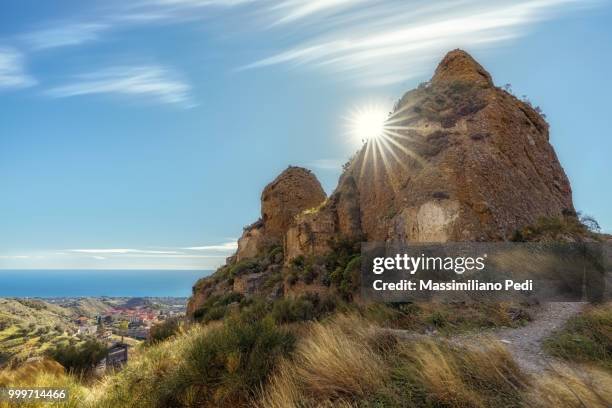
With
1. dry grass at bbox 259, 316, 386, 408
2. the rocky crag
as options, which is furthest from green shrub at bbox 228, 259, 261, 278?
dry grass at bbox 259, 316, 386, 408

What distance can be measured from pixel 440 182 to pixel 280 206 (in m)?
18.7

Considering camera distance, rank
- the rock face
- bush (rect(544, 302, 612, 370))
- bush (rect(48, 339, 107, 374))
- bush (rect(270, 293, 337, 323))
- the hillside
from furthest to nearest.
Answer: the rock face < bush (rect(270, 293, 337, 323)) < bush (rect(48, 339, 107, 374)) < bush (rect(544, 302, 612, 370)) < the hillside

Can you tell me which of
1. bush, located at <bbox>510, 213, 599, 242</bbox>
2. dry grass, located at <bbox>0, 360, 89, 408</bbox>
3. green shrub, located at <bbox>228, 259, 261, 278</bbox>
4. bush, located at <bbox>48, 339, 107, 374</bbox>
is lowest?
bush, located at <bbox>48, 339, 107, 374</bbox>

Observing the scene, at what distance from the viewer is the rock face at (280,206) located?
31.6 metres

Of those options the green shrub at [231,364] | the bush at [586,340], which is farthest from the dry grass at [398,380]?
the bush at [586,340]

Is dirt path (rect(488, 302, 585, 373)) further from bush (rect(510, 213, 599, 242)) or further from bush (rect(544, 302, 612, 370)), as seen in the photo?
bush (rect(510, 213, 599, 242))

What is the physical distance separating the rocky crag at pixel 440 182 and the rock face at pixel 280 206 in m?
5.90

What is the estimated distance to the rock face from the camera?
3162 centimetres

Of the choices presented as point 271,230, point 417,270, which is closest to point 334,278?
point 417,270

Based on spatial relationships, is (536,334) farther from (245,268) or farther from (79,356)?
(245,268)

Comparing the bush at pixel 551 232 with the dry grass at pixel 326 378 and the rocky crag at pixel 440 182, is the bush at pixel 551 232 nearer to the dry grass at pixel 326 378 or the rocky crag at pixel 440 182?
the rocky crag at pixel 440 182

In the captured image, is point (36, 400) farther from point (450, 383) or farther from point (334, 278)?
point (334, 278)

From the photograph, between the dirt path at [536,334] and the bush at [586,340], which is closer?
the dirt path at [536,334]

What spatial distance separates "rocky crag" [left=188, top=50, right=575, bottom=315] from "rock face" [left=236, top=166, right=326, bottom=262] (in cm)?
590
